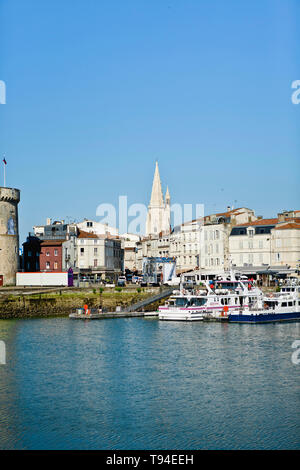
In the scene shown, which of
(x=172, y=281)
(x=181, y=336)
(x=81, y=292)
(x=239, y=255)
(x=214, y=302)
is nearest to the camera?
(x=181, y=336)

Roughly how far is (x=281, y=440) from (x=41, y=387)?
12781 mm

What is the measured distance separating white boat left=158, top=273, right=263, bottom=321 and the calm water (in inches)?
433

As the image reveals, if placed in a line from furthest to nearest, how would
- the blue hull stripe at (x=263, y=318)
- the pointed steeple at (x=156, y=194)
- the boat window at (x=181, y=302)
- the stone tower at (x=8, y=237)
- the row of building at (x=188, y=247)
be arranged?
the pointed steeple at (x=156, y=194), the row of building at (x=188, y=247), the stone tower at (x=8, y=237), the boat window at (x=181, y=302), the blue hull stripe at (x=263, y=318)

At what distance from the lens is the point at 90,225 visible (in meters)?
114

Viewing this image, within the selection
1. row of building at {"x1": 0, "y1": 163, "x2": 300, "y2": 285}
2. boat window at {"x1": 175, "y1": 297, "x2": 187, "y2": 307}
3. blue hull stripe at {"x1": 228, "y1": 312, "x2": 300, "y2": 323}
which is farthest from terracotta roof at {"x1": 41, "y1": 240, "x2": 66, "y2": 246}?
blue hull stripe at {"x1": 228, "y1": 312, "x2": 300, "y2": 323}

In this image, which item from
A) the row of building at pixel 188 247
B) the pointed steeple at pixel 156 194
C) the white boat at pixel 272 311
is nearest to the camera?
the white boat at pixel 272 311

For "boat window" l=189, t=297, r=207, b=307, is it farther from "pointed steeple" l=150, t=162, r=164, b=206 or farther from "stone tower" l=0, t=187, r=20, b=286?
"pointed steeple" l=150, t=162, r=164, b=206

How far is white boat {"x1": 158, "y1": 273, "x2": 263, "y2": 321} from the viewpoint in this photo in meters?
60.0

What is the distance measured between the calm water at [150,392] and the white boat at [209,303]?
1100cm

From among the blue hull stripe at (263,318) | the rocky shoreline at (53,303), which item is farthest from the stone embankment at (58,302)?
the blue hull stripe at (263,318)

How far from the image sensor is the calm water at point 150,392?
23484 millimetres

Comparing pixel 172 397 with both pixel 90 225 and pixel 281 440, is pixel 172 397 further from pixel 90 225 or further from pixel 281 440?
pixel 90 225

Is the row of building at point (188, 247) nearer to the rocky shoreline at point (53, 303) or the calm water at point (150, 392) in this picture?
the rocky shoreline at point (53, 303)

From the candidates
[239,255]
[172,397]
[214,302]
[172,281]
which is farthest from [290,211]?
[172,397]
